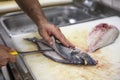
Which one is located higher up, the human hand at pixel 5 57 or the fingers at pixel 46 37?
the fingers at pixel 46 37

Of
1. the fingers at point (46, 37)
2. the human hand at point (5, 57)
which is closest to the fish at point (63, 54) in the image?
the fingers at point (46, 37)

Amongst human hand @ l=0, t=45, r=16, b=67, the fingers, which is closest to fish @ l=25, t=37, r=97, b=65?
the fingers

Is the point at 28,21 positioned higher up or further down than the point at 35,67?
higher up

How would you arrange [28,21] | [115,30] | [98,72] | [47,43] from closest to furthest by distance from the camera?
[98,72], [47,43], [115,30], [28,21]

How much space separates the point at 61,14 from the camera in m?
1.48

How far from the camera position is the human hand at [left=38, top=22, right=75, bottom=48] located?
3.17 feet

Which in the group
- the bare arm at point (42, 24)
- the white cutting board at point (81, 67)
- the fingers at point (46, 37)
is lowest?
the white cutting board at point (81, 67)

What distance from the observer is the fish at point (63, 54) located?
0.86 meters

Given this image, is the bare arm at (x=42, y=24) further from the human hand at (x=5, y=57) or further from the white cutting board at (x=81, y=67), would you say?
the human hand at (x=5, y=57)

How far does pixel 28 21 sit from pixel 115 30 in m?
0.58

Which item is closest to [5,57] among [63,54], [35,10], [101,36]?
[63,54]

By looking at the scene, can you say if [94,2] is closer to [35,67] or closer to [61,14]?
[61,14]

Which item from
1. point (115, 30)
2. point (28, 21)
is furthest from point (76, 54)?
point (28, 21)

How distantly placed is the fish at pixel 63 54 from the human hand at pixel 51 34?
0.06 feet
